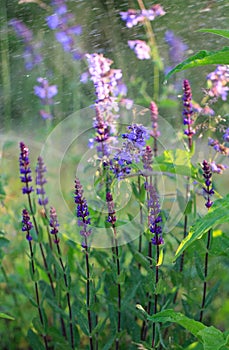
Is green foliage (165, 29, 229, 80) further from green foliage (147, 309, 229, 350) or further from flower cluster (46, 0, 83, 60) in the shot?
flower cluster (46, 0, 83, 60)

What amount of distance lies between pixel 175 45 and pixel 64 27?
1.49 feet

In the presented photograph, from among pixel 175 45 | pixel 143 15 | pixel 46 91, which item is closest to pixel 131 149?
pixel 143 15

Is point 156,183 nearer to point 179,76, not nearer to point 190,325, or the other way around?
point 190,325

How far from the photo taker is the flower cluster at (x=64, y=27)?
2.22m

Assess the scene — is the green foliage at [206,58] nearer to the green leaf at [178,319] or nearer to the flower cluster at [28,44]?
the green leaf at [178,319]

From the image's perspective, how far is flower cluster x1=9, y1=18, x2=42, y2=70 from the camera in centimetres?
221

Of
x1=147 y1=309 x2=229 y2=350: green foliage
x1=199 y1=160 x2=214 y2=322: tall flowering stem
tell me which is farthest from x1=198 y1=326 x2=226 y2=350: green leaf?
x1=199 y1=160 x2=214 y2=322: tall flowering stem

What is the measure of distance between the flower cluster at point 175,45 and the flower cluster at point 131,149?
1124 mm

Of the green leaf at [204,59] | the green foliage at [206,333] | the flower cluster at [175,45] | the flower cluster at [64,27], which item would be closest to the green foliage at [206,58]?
the green leaf at [204,59]

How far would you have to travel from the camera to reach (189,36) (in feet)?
7.98

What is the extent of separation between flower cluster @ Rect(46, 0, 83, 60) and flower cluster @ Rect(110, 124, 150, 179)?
0.86 meters

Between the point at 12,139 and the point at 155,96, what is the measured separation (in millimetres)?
546

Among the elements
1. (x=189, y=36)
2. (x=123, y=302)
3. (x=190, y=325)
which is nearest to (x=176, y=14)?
(x=189, y=36)

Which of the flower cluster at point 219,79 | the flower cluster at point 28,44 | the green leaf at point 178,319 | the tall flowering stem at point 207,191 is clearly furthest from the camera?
the flower cluster at point 28,44
